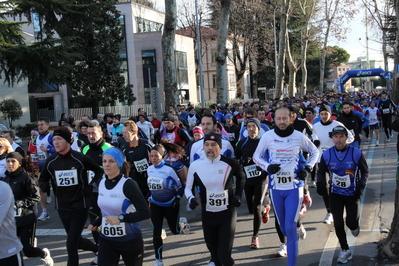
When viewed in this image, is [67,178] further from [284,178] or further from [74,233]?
[284,178]

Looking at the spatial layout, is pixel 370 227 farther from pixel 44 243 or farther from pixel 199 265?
pixel 44 243

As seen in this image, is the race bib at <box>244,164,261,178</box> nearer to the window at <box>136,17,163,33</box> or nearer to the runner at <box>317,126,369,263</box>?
the runner at <box>317,126,369,263</box>

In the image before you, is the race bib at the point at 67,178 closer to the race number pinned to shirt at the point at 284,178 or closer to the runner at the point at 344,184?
the race number pinned to shirt at the point at 284,178

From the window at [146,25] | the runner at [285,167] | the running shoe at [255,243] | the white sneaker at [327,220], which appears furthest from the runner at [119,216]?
the window at [146,25]

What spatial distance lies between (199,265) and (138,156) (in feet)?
7.59

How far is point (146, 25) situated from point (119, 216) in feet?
140

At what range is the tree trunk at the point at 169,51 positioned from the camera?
20.1 meters

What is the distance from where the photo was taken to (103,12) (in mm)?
31422

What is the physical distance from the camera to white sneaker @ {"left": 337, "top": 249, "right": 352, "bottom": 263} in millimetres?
5645

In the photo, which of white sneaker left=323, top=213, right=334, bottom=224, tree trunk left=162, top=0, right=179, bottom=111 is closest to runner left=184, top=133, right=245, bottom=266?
white sneaker left=323, top=213, right=334, bottom=224

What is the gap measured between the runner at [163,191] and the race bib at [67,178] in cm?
110

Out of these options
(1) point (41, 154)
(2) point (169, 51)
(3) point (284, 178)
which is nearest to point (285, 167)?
(3) point (284, 178)

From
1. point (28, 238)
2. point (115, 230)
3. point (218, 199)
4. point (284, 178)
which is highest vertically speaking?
point (284, 178)

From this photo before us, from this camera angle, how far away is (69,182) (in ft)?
18.3
